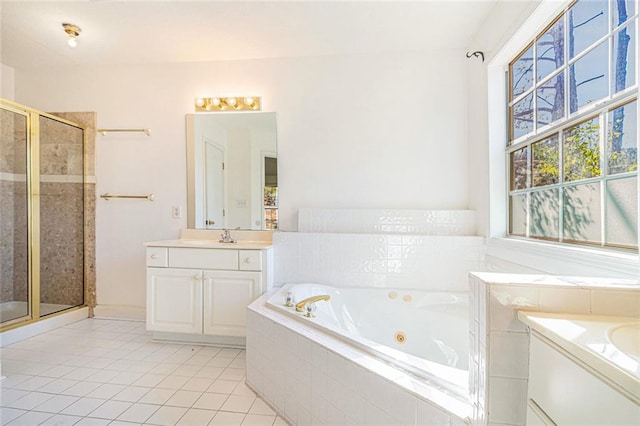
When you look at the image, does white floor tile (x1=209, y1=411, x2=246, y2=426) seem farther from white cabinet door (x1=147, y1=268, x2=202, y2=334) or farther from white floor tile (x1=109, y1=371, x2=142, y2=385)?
white cabinet door (x1=147, y1=268, x2=202, y2=334)

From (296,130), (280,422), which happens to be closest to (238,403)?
(280,422)

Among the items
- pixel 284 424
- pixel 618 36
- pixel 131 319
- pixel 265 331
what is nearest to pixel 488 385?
pixel 284 424

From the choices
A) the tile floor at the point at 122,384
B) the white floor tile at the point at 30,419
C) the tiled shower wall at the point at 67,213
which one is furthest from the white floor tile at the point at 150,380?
the tiled shower wall at the point at 67,213

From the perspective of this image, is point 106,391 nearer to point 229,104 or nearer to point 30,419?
point 30,419

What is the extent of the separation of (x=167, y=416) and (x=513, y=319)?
5.36ft

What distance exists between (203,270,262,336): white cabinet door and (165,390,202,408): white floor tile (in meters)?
0.59

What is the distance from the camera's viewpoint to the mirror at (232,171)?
2723 millimetres

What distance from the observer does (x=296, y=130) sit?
8.79ft

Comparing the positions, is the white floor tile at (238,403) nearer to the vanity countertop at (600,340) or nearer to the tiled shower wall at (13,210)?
the vanity countertop at (600,340)

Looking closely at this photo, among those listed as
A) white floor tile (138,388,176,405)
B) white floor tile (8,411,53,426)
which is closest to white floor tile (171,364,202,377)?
white floor tile (138,388,176,405)

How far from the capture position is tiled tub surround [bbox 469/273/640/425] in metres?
0.78

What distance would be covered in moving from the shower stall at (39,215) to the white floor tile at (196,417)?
194cm

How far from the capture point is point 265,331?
1.69 metres

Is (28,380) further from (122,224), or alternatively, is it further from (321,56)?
(321,56)
